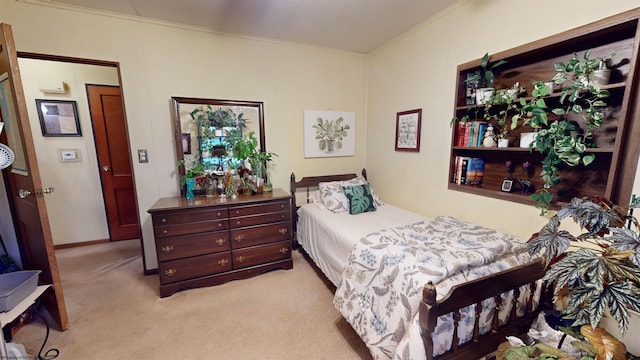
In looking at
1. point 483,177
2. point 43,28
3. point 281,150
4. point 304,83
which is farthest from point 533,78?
point 43,28

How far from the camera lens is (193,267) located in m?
2.33

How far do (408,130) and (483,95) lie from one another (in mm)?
856

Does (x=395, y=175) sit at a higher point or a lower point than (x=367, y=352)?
higher

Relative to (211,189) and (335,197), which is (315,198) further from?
(211,189)

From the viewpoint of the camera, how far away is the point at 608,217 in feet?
3.31

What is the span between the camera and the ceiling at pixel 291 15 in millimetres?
2137

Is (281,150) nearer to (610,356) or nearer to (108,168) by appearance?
(108,168)

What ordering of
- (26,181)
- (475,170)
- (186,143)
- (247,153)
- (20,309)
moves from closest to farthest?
1. (20,309)
2. (26,181)
3. (475,170)
4. (186,143)
5. (247,153)

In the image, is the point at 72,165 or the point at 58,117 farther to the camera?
the point at 72,165

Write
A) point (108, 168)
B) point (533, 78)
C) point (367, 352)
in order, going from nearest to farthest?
point (367, 352)
point (533, 78)
point (108, 168)

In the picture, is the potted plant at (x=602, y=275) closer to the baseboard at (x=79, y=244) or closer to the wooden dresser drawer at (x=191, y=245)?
the wooden dresser drawer at (x=191, y=245)

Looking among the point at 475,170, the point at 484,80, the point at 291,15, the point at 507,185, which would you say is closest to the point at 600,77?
the point at 484,80

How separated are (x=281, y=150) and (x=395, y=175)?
4.74ft

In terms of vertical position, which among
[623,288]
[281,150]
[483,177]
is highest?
[281,150]
